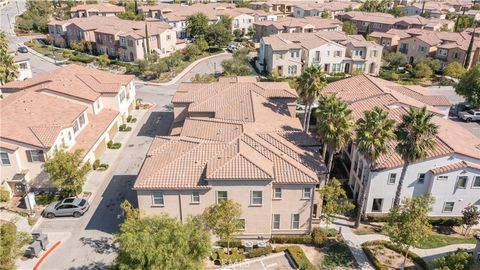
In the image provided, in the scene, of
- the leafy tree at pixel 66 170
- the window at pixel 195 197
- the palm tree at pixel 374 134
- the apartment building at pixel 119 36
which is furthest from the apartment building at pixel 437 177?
the apartment building at pixel 119 36

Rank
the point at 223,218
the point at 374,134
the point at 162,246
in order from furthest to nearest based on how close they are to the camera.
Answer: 1. the point at 374,134
2. the point at 223,218
3. the point at 162,246

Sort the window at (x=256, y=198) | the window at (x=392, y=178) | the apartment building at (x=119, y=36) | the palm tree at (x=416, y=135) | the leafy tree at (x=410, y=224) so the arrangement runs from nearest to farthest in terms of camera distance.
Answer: the leafy tree at (x=410, y=224), the palm tree at (x=416, y=135), the window at (x=256, y=198), the window at (x=392, y=178), the apartment building at (x=119, y=36)

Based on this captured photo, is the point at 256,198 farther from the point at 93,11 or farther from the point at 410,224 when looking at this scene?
the point at 93,11

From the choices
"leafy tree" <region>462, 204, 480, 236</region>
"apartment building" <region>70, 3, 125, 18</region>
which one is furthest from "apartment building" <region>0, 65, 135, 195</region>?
"apartment building" <region>70, 3, 125, 18</region>

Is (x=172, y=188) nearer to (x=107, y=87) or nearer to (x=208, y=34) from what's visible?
(x=107, y=87)

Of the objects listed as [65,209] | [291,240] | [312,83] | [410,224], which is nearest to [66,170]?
[65,209]

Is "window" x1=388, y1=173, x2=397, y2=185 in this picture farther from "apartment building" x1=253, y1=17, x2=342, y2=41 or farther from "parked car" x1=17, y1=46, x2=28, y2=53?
"parked car" x1=17, y1=46, x2=28, y2=53

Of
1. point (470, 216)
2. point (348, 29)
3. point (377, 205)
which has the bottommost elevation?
point (377, 205)

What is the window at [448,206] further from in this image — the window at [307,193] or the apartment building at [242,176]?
the window at [307,193]
